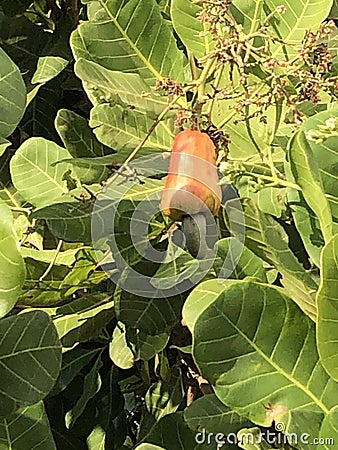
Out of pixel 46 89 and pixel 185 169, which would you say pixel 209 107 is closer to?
pixel 185 169

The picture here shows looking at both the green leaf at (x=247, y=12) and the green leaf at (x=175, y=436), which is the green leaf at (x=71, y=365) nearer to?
the green leaf at (x=175, y=436)

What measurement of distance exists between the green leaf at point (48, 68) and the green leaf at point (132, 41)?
0.27 m

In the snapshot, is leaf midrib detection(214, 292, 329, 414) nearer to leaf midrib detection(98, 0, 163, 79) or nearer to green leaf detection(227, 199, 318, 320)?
green leaf detection(227, 199, 318, 320)

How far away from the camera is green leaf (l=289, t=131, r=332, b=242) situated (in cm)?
69

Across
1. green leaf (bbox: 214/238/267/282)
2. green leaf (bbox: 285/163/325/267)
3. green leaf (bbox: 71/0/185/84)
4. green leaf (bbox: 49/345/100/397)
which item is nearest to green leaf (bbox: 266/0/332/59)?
green leaf (bbox: 71/0/185/84)

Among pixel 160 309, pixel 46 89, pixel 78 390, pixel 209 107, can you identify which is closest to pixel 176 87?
pixel 209 107

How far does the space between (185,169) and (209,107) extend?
0.51ft

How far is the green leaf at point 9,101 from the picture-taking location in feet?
2.90

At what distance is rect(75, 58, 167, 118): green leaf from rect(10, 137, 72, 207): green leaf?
17 cm

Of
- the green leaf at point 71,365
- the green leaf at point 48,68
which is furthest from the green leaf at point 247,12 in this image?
the green leaf at point 71,365

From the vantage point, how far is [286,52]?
106 cm

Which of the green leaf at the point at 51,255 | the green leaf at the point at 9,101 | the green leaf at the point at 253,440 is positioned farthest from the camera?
the green leaf at the point at 51,255

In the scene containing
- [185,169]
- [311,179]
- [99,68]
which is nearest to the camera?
[311,179]

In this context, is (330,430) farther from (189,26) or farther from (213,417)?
(189,26)
